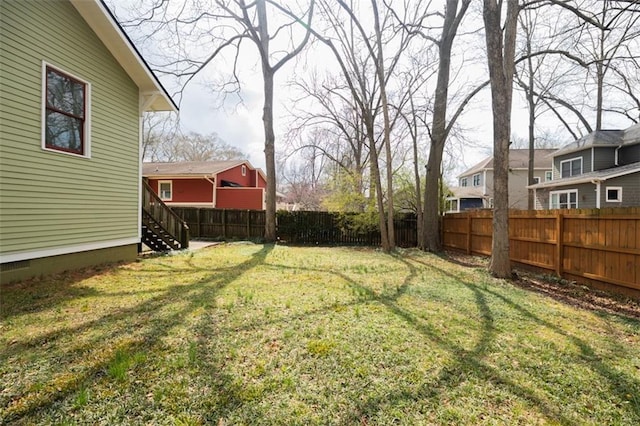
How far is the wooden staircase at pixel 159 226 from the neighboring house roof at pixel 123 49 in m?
2.39

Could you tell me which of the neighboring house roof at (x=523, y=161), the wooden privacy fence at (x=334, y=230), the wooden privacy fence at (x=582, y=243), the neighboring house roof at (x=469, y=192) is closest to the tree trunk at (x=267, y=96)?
the wooden privacy fence at (x=334, y=230)

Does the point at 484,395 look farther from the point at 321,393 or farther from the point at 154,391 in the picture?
the point at 154,391

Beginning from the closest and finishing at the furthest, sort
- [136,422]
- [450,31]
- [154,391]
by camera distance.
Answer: [136,422] < [154,391] < [450,31]

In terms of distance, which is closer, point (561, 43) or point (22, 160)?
point (22, 160)

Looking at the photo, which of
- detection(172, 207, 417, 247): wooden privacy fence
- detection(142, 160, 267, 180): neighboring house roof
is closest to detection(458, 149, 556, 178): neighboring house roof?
detection(172, 207, 417, 247): wooden privacy fence

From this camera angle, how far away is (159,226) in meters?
8.86

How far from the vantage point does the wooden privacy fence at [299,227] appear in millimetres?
Answer: 13953

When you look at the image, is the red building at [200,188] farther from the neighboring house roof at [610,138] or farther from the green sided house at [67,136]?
the neighboring house roof at [610,138]

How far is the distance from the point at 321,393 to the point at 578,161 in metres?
20.7

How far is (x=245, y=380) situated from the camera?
239cm

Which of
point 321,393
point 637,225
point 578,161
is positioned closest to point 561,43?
point 637,225

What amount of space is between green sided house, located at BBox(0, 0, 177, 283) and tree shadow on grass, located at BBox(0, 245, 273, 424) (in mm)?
1843

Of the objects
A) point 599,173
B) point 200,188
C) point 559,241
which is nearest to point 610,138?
point 599,173

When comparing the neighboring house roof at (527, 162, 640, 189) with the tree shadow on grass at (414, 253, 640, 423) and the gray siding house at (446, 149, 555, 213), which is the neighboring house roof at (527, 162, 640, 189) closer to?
the gray siding house at (446, 149, 555, 213)
